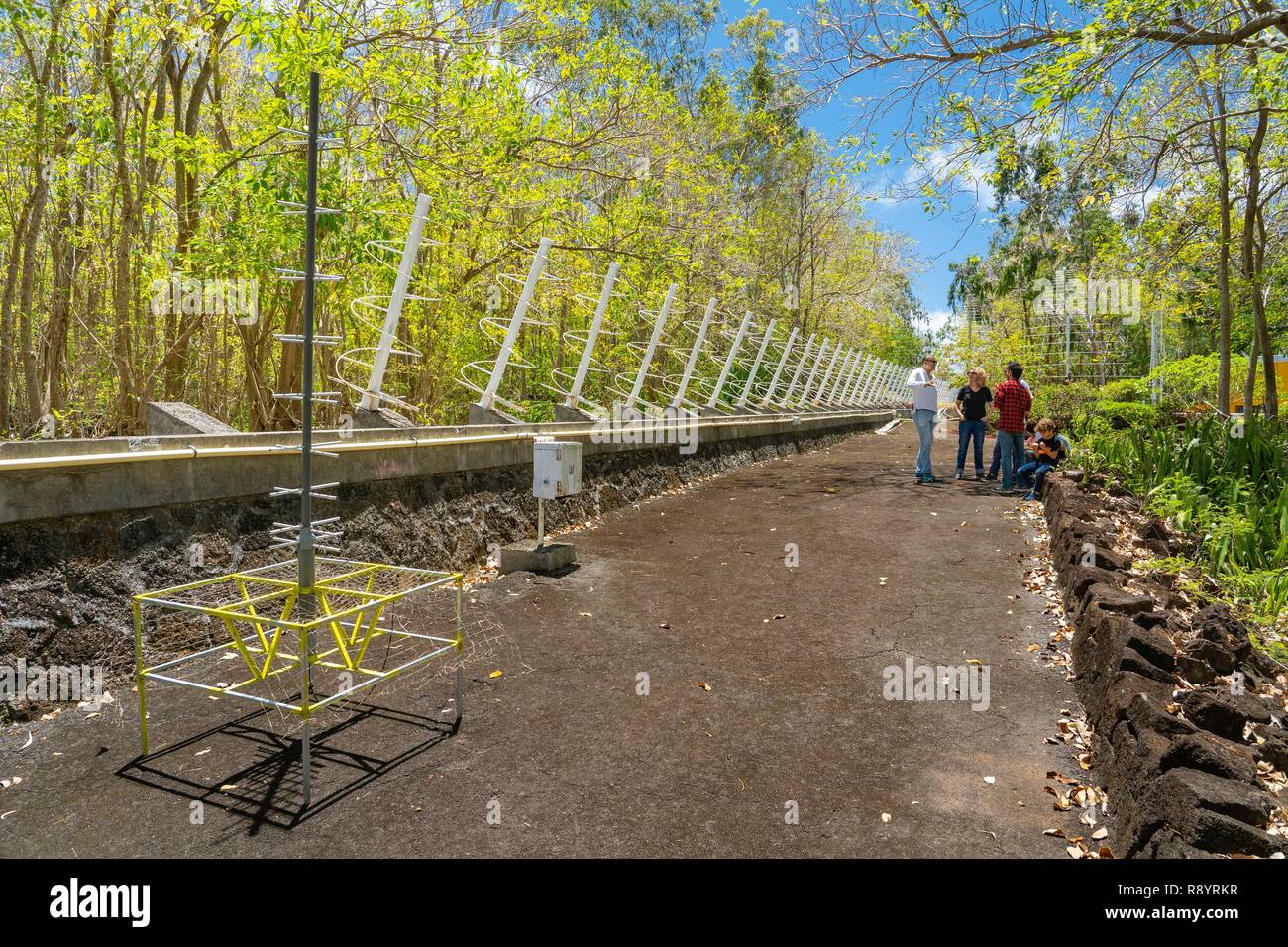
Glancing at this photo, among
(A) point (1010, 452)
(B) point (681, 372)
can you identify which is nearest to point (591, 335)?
(A) point (1010, 452)

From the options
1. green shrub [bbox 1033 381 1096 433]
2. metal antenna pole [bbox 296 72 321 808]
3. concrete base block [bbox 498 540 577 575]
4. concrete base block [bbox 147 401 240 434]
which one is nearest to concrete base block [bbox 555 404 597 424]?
concrete base block [bbox 498 540 577 575]

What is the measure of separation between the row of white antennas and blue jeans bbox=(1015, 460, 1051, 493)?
4.77 meters

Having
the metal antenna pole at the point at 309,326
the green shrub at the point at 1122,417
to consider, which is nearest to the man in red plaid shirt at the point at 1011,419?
the green shrub at the point at 1122,417

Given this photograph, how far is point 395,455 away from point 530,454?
200cm

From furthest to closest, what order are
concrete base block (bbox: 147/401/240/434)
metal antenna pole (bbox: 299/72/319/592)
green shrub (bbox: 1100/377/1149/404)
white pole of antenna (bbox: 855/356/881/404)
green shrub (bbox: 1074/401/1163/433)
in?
white pole of antenna (bbox: 855/356/881/404)
green shrub (bbox: 1100/377/1149/404)
green shrub (bbox: 1074/401/1163/433)
concrete base block (bbox: 147/401/240/434)
metal antenna pole (bbox: 299/72/319/592)

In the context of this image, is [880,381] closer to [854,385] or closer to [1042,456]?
[854,385]

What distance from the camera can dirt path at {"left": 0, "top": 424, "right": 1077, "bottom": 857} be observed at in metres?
3.12

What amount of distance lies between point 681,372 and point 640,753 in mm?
17313

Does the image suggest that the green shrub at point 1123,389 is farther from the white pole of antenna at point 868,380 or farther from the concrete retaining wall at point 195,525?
the white pole of antenna at point 868,380

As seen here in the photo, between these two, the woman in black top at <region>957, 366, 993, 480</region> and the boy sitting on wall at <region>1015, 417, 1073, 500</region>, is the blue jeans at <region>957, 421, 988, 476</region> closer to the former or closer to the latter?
the woman in black top at <region>957, 366, 993, 480</region>

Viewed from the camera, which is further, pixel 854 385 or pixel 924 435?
pixel 854 385

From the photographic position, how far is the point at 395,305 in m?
6.59

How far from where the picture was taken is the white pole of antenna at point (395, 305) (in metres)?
6.62
